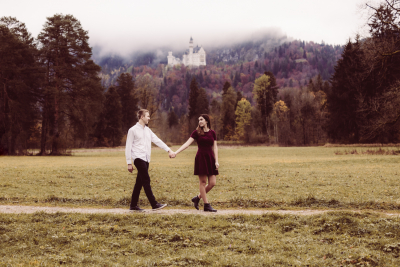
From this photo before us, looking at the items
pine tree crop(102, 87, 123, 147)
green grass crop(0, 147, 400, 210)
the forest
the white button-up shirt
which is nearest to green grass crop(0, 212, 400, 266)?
the white button-up shirt

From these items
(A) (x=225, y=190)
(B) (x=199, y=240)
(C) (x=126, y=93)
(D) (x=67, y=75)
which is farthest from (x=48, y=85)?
(B) (x=199, y=240)

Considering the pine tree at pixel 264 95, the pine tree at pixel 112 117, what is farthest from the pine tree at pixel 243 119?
the pine tree at pixel 112 117

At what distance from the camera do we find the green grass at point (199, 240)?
5988 mm

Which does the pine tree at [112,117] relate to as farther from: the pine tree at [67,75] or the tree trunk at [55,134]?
the tree trunk at [55,134]

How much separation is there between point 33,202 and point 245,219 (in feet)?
26.9

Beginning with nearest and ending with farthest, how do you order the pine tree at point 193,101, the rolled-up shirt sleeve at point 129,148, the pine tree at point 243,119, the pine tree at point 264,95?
the rolled-up shirt sleeve at point 129,148 < the pine tree at point 264,95 < the pine tree at point 243,119 < the pine tree at point 193,101

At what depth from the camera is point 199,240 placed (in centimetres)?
705

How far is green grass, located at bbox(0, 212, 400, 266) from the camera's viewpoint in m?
5.99

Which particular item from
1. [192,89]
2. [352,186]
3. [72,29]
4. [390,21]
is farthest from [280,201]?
[192,89]

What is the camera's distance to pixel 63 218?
8.68 metres

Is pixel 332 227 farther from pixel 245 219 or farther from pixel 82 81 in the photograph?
pixel 82 81

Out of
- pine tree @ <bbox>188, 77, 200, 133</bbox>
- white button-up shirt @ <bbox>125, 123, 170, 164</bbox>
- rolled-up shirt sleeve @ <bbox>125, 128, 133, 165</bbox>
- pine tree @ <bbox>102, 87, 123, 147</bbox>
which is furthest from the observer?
pine tree @ <bbox>188, 77, 200, 133</bbox>

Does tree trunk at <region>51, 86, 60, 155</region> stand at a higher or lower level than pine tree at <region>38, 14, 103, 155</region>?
lower

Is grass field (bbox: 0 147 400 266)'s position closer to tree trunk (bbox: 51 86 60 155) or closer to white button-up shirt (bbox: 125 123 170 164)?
white button-up shirt (bbox: 125 123 170 164)
